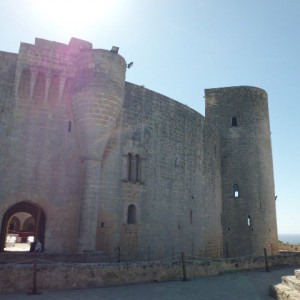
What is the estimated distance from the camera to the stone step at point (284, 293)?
704cm

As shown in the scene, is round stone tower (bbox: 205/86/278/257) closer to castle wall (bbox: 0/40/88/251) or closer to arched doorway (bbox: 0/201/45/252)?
castle wall (bbox: 0/40/88/251)

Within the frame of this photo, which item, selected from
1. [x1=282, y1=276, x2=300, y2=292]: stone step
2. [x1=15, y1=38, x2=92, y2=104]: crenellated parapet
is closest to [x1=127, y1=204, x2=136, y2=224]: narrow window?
[x1=15, y1=38, x2=92, y2=104]: crenellated parapet

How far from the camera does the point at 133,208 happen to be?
1454cm

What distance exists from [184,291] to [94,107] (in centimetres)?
755

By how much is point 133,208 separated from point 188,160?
4648 millimetres

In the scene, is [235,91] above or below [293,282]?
above

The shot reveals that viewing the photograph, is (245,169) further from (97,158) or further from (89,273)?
(89,273)

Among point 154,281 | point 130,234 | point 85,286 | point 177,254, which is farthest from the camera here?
point 177,254

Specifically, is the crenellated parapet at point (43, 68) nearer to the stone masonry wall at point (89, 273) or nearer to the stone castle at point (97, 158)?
the stone castle at point (97, 158)

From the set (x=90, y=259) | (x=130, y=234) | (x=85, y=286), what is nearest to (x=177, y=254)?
(x=130, y=234)

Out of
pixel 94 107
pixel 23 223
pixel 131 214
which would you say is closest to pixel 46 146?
pixel 94 107

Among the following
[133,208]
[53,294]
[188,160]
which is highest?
[188,160]

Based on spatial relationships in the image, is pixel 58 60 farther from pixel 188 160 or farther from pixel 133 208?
pixel 188 160

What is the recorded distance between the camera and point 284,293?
7441mm
